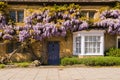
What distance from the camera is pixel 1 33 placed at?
107 feet

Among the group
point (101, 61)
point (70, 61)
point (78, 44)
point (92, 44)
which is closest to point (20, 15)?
point (78, 44)

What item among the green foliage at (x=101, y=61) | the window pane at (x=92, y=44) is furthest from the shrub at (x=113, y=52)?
the green foliage at (x=101, y=61)

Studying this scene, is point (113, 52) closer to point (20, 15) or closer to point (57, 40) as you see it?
point (57, 40)

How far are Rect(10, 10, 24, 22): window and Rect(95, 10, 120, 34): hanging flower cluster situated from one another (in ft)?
24.8

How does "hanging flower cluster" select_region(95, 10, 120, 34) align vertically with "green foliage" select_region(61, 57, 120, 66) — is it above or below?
above

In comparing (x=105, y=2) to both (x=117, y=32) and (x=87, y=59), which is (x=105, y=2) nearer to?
(x=117, y=32)

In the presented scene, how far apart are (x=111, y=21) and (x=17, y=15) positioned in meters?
9.34

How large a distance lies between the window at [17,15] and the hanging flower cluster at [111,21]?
297 inches

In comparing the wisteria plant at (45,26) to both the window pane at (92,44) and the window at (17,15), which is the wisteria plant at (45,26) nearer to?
the window at (17,15)

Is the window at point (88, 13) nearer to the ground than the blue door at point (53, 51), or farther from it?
farther from it

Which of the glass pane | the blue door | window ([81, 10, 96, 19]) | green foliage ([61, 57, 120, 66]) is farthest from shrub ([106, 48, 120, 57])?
the glass pane

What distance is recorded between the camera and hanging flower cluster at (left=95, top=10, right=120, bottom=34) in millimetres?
32812

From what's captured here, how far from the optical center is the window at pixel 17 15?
34125mm

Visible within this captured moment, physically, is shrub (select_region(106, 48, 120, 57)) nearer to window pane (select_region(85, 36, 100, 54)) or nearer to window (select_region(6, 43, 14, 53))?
window pane (select_region(85, 36, 100, 54))
